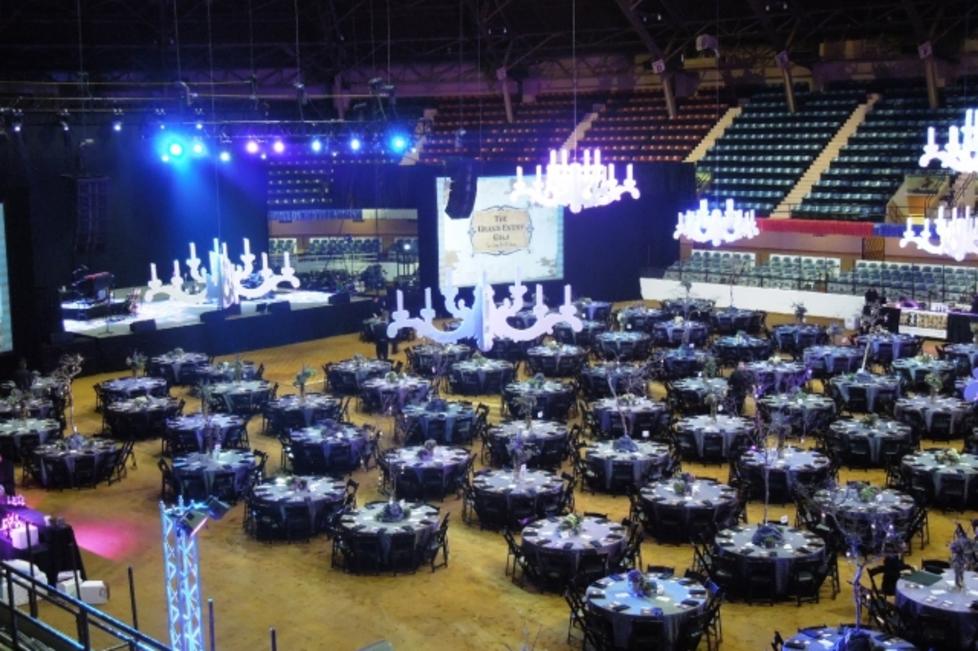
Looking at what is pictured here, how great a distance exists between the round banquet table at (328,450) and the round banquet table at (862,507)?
633 centimetres

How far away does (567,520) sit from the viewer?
12.7 m

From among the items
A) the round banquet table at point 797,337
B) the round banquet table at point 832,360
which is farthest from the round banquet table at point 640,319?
the round banquet table at point 832,360

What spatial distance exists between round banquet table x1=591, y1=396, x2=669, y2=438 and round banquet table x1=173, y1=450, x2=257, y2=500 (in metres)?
5.30

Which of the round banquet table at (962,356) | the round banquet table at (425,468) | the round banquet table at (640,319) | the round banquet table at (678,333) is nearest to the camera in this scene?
the round banquet table at (425,468)

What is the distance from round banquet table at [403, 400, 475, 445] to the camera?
59.0 ft

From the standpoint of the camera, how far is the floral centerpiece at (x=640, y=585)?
10797 mm

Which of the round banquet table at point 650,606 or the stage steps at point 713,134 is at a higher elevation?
the stage steps at point 713,134

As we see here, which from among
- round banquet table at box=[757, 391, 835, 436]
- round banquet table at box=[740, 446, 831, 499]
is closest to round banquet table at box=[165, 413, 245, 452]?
round banquet table at box=[740, 446, 831, 499]

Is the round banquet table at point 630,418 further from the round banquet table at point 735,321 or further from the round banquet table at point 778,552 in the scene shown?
the round banquet table at point 735,321

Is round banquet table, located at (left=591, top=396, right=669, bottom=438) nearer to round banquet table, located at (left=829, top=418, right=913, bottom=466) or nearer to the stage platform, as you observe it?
round banquet table, located at (left=829, top=418, right=913, bottom=466)

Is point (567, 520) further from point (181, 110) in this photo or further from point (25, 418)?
point (181, 110)

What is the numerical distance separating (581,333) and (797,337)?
4438mm

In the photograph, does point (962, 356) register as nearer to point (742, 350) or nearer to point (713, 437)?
point (742, 350)

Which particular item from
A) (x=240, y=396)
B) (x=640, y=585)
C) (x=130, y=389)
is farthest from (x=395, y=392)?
(x=640, y=585)
